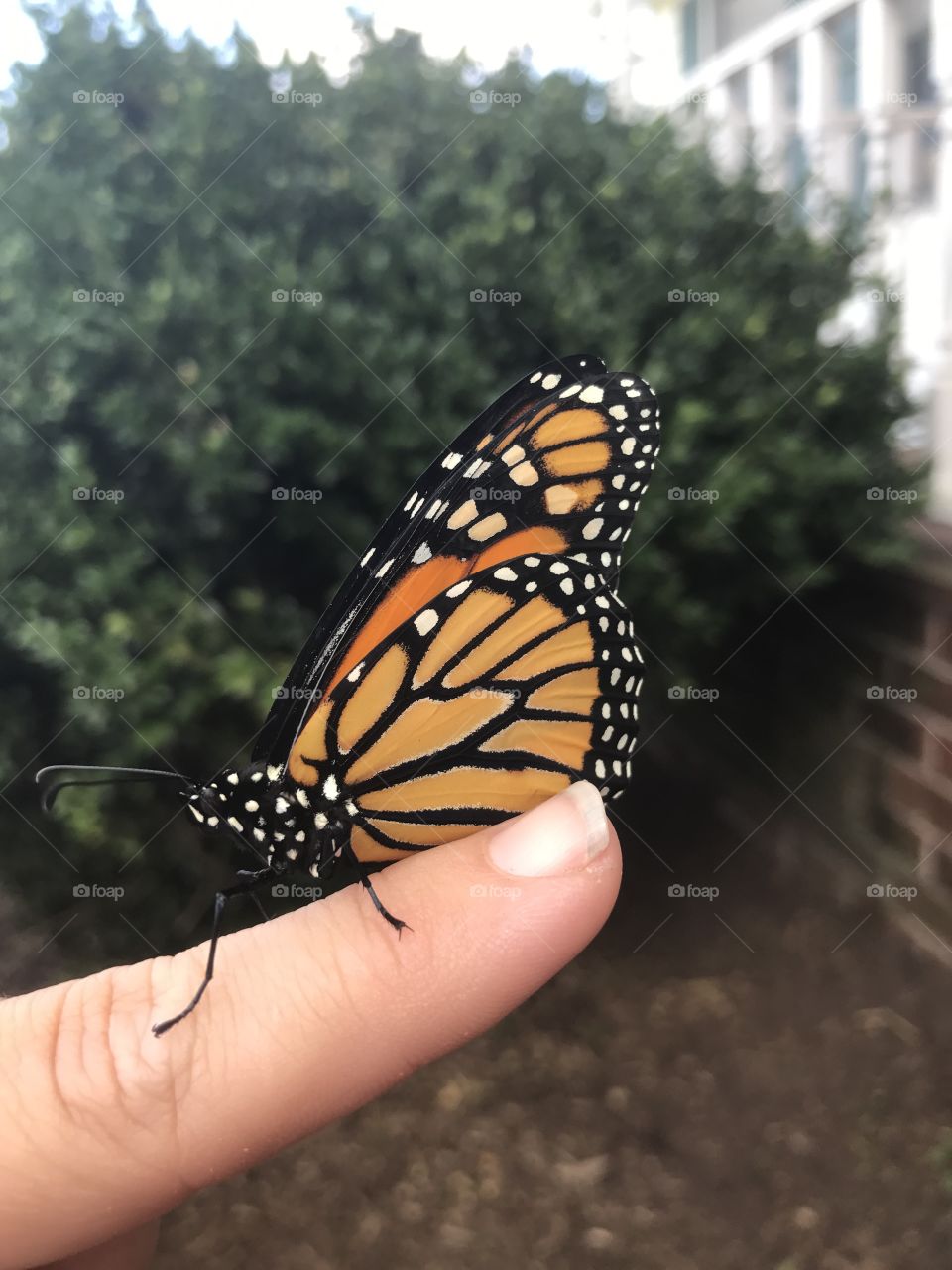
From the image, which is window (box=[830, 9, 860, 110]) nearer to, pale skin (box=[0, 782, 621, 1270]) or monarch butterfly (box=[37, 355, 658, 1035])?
monarch butterfly (box=[37, 355, 658, 1035])

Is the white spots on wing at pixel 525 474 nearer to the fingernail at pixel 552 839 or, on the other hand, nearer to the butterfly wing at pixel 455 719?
the butterfly wing at pixel 455 719

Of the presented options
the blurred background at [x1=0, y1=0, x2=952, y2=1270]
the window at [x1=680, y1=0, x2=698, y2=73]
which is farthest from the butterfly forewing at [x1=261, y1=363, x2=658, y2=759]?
the window at [x1=680, y1=0, x2=698, y2=73]

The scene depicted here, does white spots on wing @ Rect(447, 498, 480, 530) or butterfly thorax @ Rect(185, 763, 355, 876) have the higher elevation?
white spots on wing @ Rect(447, 498, 480, 530)

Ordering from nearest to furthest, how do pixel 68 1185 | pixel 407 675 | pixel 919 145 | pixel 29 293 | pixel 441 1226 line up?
pixel 68 1185, pixel 407 675, pixel 29 293, pixel 441 1226, pixel 919 145

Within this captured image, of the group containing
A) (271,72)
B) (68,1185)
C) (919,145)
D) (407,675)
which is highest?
(919,145)

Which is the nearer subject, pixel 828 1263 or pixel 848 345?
pixel 828 1263

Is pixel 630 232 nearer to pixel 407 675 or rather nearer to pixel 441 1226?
pixel 407 675

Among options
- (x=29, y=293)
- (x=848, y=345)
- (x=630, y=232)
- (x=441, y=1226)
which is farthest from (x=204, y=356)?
(x=441, y=1226)

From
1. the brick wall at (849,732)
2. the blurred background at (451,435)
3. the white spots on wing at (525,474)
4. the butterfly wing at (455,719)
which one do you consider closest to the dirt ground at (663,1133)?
the blurred background at (451,435)

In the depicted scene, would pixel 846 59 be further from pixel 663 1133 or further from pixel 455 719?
pixel 663 1133
